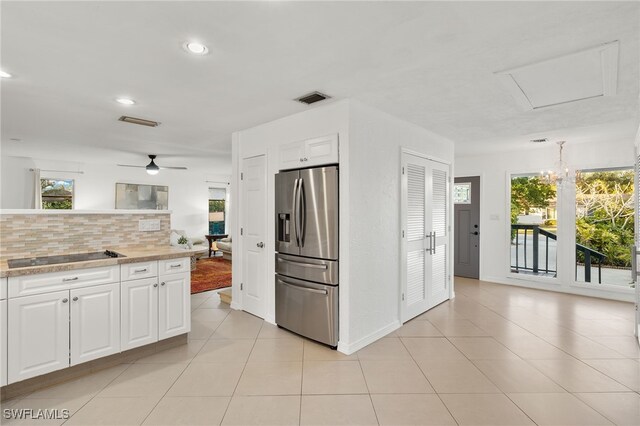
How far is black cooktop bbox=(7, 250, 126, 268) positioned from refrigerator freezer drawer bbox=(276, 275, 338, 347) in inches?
64.8

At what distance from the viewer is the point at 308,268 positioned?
3234 mm

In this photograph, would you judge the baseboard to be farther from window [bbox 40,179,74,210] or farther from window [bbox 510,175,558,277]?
window [bbox 40,179,74,210]

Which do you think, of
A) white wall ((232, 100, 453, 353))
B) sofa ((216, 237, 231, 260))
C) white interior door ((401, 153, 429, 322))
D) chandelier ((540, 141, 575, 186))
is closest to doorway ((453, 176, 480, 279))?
chandelier ((540, 141, 575, 186))

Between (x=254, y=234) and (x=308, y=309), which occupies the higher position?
(x=254, y=234)

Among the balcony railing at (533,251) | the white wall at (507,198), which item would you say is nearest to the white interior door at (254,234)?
the white wall at (507,198)

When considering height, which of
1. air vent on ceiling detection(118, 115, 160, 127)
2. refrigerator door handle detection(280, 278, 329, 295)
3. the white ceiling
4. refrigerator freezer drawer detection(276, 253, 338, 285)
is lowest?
refrigerator door handle detection(280, 278, 329, 295)

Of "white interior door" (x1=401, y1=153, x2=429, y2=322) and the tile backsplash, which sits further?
"white interior door" (x1=401, y1=153, x2=429, y2=322)

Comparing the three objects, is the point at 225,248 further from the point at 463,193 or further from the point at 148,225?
the point at 463,193

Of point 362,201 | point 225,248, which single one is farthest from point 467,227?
point 225,248

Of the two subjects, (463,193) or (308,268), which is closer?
(308,268)

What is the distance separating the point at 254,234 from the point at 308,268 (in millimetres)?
1059

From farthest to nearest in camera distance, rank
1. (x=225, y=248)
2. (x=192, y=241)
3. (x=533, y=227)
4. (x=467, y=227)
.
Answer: (x=192, y=241) → (x=225, y=248) → (x=467, y=227) → (x=533, y=227)

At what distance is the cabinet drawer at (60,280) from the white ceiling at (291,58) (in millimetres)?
1545

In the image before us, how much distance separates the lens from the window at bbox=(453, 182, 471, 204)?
622 cm
